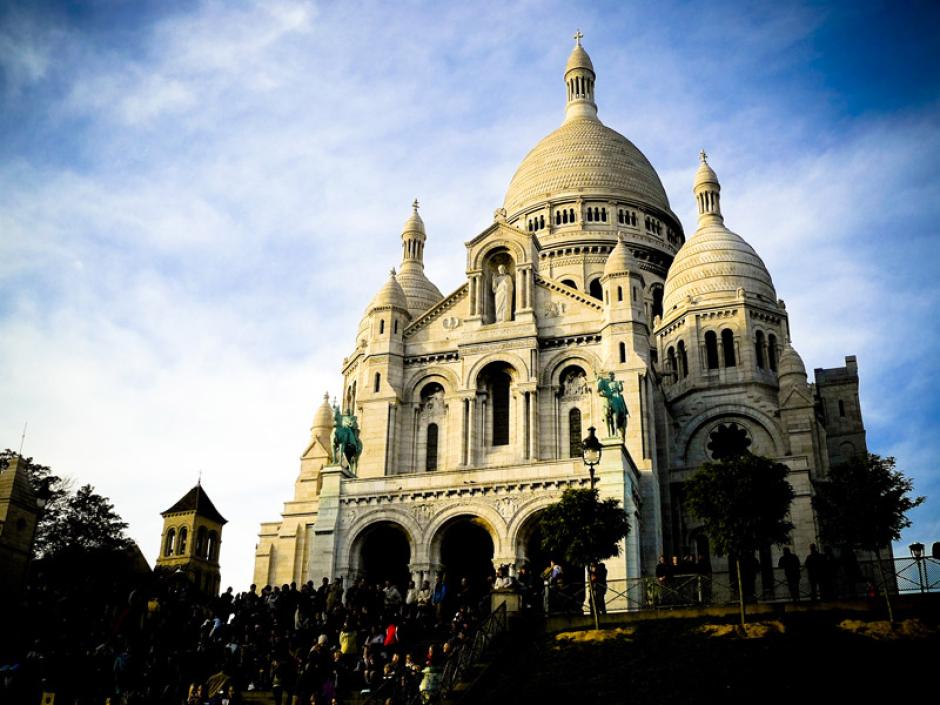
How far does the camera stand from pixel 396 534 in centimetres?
4025

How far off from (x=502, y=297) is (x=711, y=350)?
12664mm

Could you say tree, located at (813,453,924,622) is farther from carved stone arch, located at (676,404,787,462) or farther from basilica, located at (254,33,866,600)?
carved stone arch, located at (676,404,787,462)

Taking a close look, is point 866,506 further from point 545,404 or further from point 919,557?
point 545,404

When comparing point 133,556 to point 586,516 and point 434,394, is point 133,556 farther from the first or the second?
point 586,516

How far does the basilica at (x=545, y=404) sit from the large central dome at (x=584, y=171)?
3.02m

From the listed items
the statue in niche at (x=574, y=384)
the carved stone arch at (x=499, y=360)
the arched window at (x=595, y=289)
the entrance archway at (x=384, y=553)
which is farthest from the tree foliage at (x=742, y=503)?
the arched window at (x=595, y=289)

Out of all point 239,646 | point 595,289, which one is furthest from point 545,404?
point 239,646

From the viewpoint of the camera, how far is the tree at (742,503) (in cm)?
2697

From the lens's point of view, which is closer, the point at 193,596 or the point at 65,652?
the point at 65,652

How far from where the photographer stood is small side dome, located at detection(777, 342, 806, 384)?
160 feet

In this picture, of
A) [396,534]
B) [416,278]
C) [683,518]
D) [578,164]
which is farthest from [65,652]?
[578,164]

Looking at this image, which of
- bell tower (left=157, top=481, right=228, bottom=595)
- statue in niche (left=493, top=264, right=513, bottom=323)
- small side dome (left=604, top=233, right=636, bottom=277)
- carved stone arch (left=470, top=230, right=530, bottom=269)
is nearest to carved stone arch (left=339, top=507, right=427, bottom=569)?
statue in niche (left=493, top=264, right=513, bottom=323)

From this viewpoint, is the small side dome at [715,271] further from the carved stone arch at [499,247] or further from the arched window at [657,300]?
the carved stone arch at [499,247]

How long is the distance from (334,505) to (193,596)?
6.19 meters
